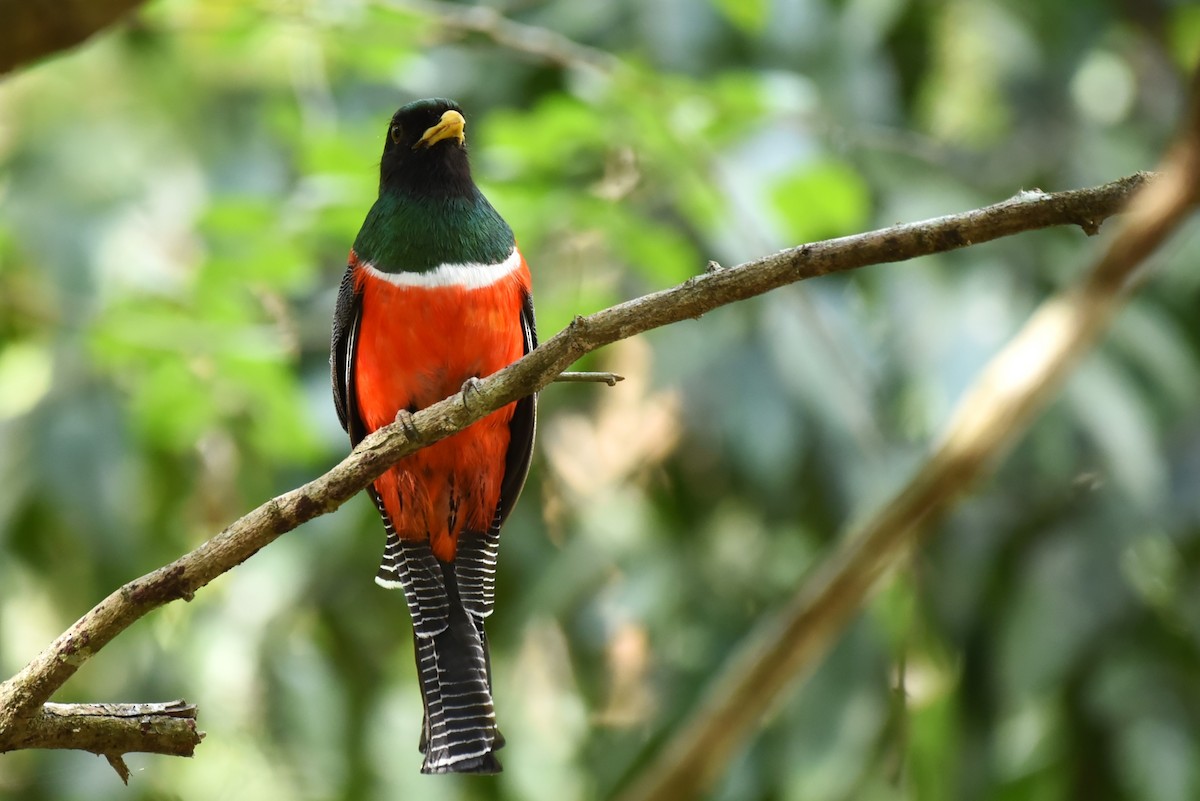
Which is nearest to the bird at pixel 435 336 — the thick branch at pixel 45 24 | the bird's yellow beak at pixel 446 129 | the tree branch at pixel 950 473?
the bird's yellow beak at pixel 446 129

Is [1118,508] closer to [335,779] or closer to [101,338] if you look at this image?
[335,779]

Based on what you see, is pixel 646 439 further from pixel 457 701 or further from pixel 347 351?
pixel 457 701

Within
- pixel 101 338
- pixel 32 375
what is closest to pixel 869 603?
pixel 101 338

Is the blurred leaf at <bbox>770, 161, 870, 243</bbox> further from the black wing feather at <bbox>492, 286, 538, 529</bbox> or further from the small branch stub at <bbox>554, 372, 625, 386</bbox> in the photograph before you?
the small branch stub at <bbox>554, 372, 625, 386</bbox>

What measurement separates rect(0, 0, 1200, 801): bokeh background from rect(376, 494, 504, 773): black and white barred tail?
1.55 meters

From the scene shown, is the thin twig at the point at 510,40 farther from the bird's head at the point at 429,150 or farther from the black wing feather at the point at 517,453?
the black wing feather at the point at 517,453

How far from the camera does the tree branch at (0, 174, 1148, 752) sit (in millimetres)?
1672

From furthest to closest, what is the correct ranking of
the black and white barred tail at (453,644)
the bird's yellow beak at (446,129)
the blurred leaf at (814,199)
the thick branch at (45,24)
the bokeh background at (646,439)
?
the bokeh background at (646,439) → the blurred leaf at (814,199) → the bird's yellow beak at (446,129) → the black and white barred tail at (453,644) → the thick branch at (45,24)

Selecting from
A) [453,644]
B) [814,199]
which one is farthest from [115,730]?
[814,199]

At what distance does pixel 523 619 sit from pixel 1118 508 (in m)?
2.16

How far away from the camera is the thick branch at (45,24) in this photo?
1821mm

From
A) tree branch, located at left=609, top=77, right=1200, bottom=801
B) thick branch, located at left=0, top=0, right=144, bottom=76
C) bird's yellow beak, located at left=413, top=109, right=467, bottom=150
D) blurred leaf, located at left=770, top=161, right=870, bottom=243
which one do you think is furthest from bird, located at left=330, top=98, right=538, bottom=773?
blurred leaf, located at left=770, top=161, right=870, bottom=243

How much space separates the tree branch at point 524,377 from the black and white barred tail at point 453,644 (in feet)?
1.24

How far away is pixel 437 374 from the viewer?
2527 mm
